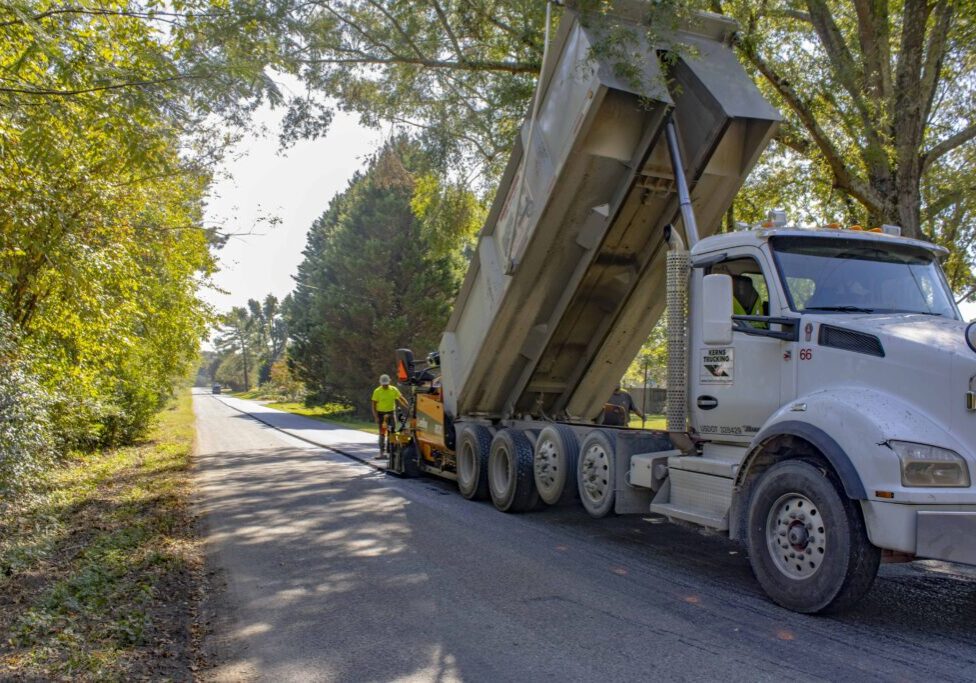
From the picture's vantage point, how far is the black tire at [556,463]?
8.27m

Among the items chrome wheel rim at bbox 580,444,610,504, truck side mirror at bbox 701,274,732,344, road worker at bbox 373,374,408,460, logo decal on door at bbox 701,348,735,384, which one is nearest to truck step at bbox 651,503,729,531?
chrome wheel rim at bbox 580,444,610,504

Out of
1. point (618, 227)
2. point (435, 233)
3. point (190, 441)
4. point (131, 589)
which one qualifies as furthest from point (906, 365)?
point (190, 441)

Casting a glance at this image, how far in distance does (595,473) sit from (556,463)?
904 mm

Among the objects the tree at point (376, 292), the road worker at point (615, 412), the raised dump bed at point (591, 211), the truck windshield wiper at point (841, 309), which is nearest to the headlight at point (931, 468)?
the truck windshield wiper at point (841, 309)

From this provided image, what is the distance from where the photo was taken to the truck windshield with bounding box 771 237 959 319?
5.84m

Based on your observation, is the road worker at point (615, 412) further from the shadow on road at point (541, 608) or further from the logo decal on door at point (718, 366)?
the logo decal on door at point (718, 366)

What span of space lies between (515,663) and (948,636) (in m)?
2.81

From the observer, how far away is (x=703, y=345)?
6.48 m

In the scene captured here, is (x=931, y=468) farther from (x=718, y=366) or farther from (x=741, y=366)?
(x=718, y=366)

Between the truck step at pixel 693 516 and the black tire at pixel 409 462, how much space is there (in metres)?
6.86

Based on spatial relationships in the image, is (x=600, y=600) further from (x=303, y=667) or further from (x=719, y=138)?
(x=719, y=138)

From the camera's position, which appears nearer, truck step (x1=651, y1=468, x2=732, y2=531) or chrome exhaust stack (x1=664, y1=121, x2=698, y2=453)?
truck step (x1=651, y1=468, x2=732, y2=531)

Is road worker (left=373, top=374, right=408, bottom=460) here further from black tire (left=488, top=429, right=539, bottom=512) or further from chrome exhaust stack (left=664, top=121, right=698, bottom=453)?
chrome exhaust stack (left=664, top=121, right=698, bottom=453)

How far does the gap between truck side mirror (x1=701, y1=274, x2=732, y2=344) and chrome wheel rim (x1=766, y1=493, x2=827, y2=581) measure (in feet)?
4.13
